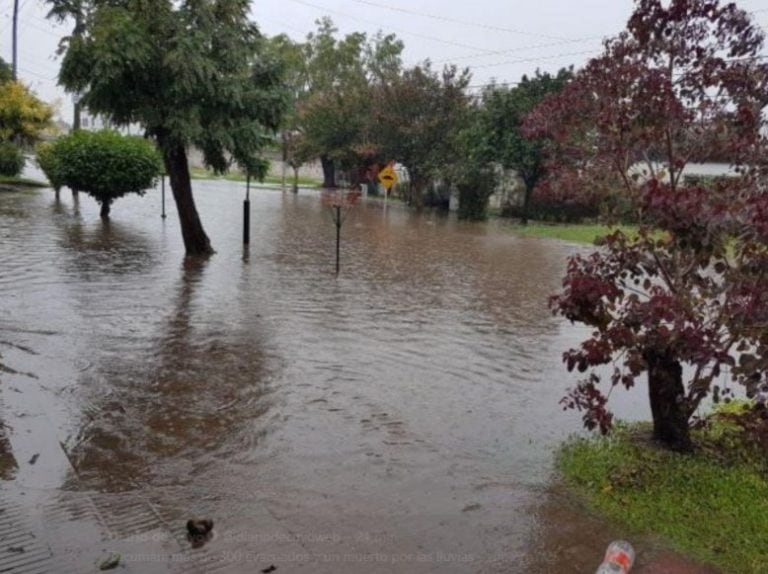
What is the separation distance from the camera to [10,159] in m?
33.9

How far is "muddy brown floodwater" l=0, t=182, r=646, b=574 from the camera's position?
12.2ft

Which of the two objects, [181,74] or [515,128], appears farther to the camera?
[515,128]

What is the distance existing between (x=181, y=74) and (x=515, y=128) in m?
18.7

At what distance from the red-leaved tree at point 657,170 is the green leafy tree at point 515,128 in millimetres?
23270

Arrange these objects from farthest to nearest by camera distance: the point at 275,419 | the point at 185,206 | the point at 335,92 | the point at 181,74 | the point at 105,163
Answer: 1. the point at 335,92
2. the point at 105,163
3. the point at 185,206
4. the point at 181,74
5. the point at 275,419

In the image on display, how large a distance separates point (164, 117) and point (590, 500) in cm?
1102

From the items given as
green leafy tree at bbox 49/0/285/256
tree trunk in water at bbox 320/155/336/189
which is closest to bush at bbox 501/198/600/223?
green leafy tree at bbox 49/0/285/256

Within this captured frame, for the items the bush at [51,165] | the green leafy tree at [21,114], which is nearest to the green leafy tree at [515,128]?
the bush at [51,165]

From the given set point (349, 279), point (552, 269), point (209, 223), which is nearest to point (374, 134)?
point (209, 223)

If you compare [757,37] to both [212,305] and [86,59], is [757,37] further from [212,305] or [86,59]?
[86,59]

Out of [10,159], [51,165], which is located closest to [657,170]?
[51,165]

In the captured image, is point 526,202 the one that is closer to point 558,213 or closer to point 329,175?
point 558,213

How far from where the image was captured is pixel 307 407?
5855mm

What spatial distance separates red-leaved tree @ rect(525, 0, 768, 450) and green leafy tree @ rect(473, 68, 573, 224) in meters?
23.3
